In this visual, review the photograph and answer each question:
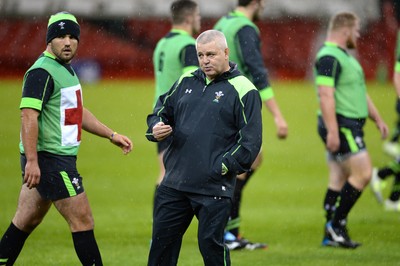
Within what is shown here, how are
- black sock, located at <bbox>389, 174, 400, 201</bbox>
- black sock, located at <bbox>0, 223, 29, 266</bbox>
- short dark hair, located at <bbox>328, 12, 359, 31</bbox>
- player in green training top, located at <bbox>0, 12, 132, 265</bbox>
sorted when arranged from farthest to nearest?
black sock, located at <bbox>389, 174, 400, 201</bbox>
short dark hair, located at <bbox>328, 12, 359, 31</bbox>
black sock, located at <bbox>0, 223, 29, 266</bbox>
player in green training top, located at <bbox>0, 12, 132, 265</bbox>

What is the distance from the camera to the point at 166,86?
10.6m

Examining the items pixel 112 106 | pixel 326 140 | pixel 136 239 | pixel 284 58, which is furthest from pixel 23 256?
pixel 284 58

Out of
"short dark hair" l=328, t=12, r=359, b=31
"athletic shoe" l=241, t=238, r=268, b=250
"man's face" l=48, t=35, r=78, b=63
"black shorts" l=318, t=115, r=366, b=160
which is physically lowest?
"athletic shoe" l=241, t=238, r=268, b=250

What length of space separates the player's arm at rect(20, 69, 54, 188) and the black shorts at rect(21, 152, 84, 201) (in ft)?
0.61

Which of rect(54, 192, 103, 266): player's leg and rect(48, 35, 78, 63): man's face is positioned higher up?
rect(48, 35, 78, 63): man's face

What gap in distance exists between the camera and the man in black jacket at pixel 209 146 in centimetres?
729

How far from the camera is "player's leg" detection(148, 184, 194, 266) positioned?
294 inches

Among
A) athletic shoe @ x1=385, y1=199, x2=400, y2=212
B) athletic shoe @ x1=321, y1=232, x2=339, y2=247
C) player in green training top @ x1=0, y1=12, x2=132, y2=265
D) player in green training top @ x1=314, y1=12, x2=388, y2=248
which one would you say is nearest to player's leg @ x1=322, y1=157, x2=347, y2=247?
player in green training top @ x1=314, y1=12, x2=388, y2=248

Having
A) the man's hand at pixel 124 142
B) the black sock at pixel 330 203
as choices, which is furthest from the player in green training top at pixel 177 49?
the man's hand at pixel 124 142

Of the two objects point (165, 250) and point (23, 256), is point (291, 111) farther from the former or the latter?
point (165, 250)

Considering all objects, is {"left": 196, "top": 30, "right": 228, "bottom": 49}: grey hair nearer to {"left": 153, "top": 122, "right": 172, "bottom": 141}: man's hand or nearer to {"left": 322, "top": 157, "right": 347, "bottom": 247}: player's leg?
{"left": 153, "top": 122, "right": 172, "bottom": 141}: man's hand

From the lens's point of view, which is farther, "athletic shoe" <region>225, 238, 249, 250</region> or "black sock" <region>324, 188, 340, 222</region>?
"black sock" <region>324, 188, 340, 222</region>

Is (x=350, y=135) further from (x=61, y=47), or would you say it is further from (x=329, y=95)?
(x=61, y=47)

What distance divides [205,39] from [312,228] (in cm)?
491
